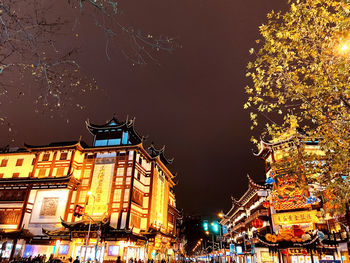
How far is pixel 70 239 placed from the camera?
3073cm

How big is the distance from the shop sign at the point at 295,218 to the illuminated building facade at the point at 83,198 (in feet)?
56.3

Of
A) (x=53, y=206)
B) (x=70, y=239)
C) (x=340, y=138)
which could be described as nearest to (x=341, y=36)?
(x=340, y=138)

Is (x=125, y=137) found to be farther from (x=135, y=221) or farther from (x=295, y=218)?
(x=295, y=218)

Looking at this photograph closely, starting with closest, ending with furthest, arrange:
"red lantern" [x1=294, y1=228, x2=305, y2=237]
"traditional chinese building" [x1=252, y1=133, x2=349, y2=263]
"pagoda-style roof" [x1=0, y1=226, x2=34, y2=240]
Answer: "traditional chinese building" [x1=252, y1=133, x2=349, y2=263] < "red lantern" [x1=294, y1=228, x2=305, y2=237] < "pagoda-style roof" [x1=0, y1=226, x2=34, y2=240]

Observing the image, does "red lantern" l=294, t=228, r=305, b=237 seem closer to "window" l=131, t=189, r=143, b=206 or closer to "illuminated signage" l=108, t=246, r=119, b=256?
"window" l=131, t=189, r=143, b=206

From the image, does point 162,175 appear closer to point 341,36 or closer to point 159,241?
point 159,241

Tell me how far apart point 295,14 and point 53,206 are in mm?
35531

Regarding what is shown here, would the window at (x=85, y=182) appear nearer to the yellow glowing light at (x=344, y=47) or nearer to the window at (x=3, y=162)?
the window at (x=3, y=162)

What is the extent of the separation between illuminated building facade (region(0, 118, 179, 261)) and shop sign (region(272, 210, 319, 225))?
17.1 meters

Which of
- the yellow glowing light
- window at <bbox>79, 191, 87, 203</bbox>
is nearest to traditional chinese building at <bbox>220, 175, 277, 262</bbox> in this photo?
the yellow glowing light

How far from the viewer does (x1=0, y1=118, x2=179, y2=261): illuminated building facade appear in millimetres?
30406

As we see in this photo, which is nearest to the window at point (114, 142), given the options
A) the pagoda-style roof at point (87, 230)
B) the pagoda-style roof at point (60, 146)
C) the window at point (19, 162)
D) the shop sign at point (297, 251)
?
the pagoda-style roof at point (60, 146)

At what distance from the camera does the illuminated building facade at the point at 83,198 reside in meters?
30.4

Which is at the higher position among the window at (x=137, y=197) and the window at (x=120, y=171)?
the window at (x=120, y=171)
